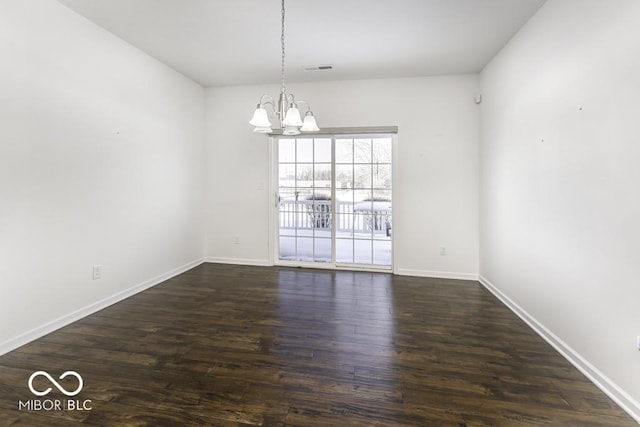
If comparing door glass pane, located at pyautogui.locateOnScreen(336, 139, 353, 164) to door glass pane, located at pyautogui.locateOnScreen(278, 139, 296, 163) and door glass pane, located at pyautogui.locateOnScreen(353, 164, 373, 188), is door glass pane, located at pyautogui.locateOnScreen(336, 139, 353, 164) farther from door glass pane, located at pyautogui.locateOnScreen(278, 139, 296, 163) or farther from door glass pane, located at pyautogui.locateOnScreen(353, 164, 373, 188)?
door glass pane, located at pyautogui.locateOnScreen(278, 139, 296, 163)

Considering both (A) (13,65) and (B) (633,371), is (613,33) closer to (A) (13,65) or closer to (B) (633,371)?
(B) (633,371)

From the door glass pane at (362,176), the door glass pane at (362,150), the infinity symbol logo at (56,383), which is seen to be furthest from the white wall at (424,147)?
the infinity symbol logo at (56,383)

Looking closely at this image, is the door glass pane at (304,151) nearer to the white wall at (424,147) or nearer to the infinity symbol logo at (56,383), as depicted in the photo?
the white wall at (424,147)

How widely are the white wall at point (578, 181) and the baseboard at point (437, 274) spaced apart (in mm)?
846

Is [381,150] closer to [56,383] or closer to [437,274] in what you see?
[437,274]

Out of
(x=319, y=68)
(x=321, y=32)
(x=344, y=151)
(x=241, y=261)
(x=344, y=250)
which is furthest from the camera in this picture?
(x=241, y=261)

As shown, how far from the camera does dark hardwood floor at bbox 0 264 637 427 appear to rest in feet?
5.28

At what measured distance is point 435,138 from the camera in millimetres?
4078

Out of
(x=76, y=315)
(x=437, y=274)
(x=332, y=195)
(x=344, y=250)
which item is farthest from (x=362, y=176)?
(x=76, y=315)

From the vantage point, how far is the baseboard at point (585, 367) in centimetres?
164

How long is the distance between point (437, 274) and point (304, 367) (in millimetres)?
2739

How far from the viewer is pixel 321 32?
2926 millimetres

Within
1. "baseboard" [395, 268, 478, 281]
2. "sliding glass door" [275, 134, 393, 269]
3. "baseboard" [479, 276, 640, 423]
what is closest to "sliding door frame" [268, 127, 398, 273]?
"sliding glass door" [275, 134, 393, 269]

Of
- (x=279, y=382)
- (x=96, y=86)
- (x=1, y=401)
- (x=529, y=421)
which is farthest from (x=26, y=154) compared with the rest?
(x=529, y=421)
